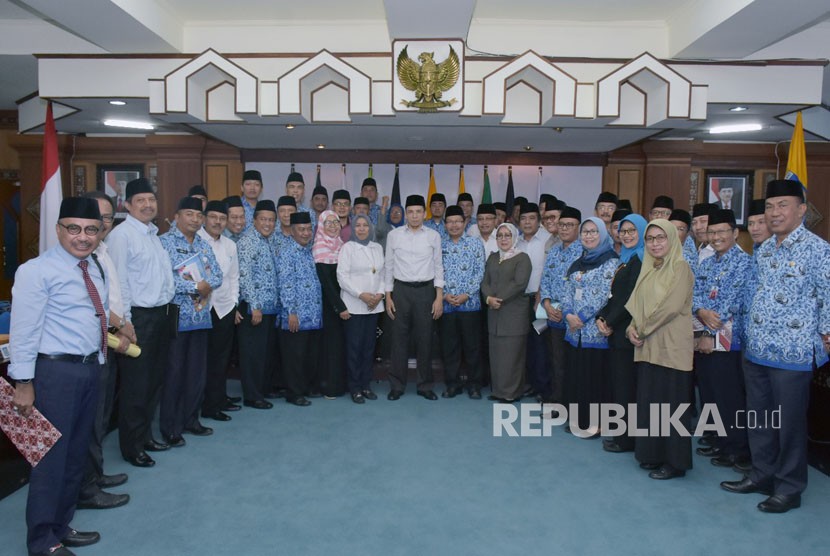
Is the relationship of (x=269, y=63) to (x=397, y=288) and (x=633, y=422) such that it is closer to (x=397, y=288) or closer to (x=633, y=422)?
(x=397, y=288)

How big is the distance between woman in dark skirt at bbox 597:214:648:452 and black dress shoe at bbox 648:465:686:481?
403 millimetres

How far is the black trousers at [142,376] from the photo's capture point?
11.0 ft

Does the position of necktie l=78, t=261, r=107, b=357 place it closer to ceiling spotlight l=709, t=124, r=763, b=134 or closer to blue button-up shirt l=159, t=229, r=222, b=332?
blue button-up shirt l=159, t=229, r=222, b=332

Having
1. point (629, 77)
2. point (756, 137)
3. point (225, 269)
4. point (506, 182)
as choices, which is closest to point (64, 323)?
point (225, 269)

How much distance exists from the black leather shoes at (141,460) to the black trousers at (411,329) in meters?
2.11

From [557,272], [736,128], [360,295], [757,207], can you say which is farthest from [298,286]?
[736,128]

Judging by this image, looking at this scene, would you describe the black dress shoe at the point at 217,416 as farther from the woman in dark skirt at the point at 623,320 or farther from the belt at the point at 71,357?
the woman in dark skirt at the point at 623,320

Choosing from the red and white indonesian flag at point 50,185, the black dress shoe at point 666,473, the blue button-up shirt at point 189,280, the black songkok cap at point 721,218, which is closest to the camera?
the black dress shoe at point 666,473

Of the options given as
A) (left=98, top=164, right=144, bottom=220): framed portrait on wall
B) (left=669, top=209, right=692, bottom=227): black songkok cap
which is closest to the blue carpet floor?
(left=669, top=209, right=692, bottom=227): black songkok cap

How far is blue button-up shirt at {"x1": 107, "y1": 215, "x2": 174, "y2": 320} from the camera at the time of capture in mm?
3195

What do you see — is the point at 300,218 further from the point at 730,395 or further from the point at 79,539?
the point at 730,395

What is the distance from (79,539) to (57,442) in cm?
52

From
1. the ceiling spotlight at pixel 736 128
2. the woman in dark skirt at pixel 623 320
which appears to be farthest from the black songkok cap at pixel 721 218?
the ceiling spotlight at pixel 736 128

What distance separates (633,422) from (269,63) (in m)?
4.41
